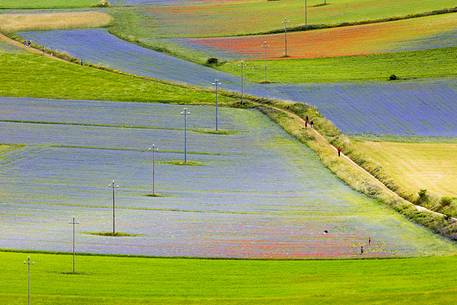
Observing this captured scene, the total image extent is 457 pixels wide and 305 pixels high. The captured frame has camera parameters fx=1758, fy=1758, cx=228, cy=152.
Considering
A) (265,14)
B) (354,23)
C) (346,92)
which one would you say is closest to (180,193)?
(346,92)

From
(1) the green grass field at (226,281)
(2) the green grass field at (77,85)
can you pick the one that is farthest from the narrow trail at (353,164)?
(1) the green grass field at (226,281)

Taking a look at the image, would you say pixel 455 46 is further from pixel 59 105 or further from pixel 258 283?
pixel 258 283

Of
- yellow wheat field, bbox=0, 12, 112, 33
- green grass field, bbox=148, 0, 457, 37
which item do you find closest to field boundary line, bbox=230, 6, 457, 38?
green grass field, bbox=148, 0, 457, 37

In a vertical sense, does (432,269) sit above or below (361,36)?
below

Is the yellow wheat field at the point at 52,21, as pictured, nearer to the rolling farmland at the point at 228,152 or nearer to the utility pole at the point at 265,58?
the rolling farmland at the point at 228,152

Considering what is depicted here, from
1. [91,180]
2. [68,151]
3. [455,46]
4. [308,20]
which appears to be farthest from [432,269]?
[308,20]

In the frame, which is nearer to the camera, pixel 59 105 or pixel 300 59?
pixel 59 105
